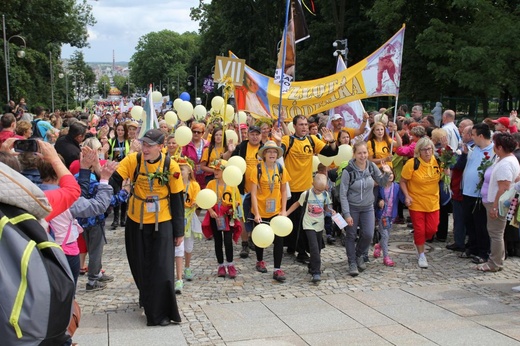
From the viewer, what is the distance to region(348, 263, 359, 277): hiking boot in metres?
7.58

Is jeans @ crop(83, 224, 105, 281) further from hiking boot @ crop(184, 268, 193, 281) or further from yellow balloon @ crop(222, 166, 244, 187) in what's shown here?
yellow balloon @ crop(222, 166, 244, 187)

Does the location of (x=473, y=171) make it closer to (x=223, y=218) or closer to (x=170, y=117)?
(x=223, y=218)

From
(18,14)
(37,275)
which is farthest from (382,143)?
(18,14)

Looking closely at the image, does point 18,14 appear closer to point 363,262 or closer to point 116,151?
point 116,151

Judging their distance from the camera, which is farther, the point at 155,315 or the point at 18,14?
the point at 18,14

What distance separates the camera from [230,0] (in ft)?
136

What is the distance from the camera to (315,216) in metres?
7.50

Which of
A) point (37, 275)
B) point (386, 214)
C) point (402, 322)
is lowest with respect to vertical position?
point (402, 322)

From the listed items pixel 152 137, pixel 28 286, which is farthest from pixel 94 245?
pixel 28 286

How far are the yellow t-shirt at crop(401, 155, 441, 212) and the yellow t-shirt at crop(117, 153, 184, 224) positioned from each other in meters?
3.60

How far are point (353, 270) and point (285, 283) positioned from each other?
0.95 m

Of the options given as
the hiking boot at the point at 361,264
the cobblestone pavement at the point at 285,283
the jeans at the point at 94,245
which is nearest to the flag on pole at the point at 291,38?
the cobblestone pavement at the point at 285,283

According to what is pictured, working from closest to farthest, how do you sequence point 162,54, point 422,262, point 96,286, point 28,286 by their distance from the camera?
1. point 28,286
2. point 96,286
3. point 422,262
4. point 162,54

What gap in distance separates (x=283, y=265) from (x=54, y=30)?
137 feet
